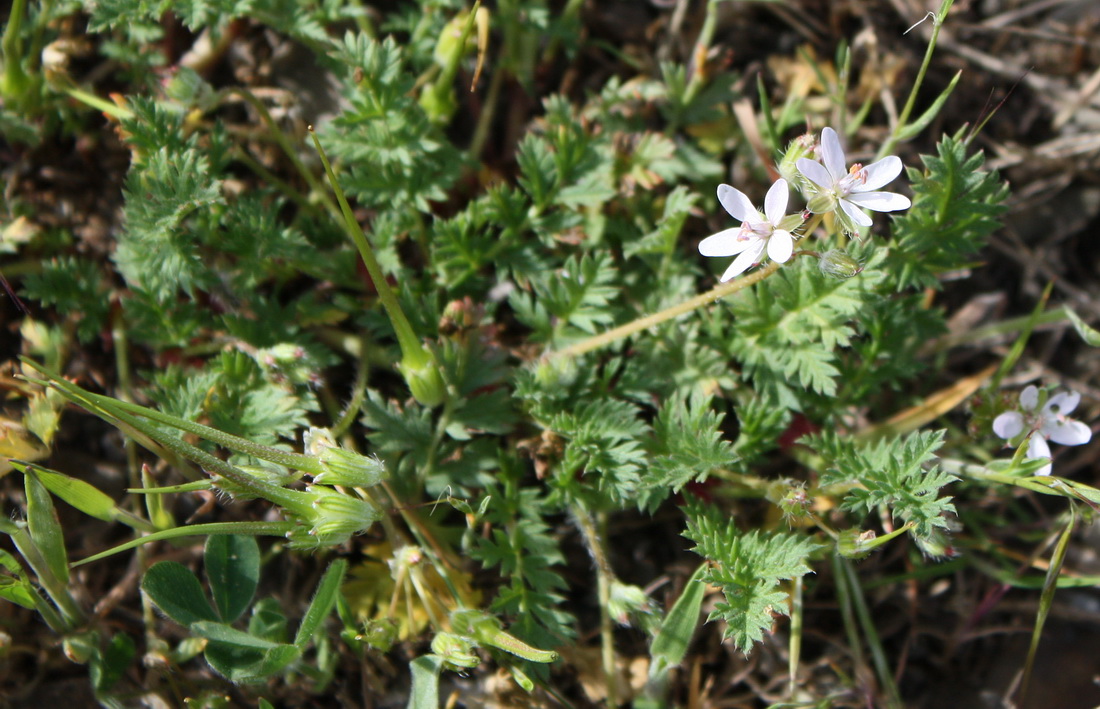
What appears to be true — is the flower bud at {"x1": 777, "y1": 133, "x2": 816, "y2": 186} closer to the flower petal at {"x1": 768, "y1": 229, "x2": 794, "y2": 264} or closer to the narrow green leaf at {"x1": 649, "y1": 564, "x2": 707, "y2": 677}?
the flower petal at {"x1": 768, "y1": 229, "x2": 794, "y2": 264}

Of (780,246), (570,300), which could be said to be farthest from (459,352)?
(780,246)

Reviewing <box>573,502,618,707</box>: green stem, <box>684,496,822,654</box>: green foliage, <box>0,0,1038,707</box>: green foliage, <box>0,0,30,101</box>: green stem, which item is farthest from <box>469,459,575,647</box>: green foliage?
<box>0,0,30,101</box>: green stem

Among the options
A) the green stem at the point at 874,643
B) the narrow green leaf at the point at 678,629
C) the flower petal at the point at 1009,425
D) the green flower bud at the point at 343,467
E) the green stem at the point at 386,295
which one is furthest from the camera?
the green stem at the point at 874,643

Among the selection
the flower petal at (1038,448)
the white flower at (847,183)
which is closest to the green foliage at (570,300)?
the white flower at (847,183)

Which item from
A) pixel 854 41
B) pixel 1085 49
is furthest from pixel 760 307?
pixel 1085 49

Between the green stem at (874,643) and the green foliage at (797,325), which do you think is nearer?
the green foliage at (797,325)

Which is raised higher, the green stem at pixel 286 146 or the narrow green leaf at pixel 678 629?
the green stem at pixel 286 146

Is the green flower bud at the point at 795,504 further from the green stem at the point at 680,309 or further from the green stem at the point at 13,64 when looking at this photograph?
the green stem at the point at 13,64
